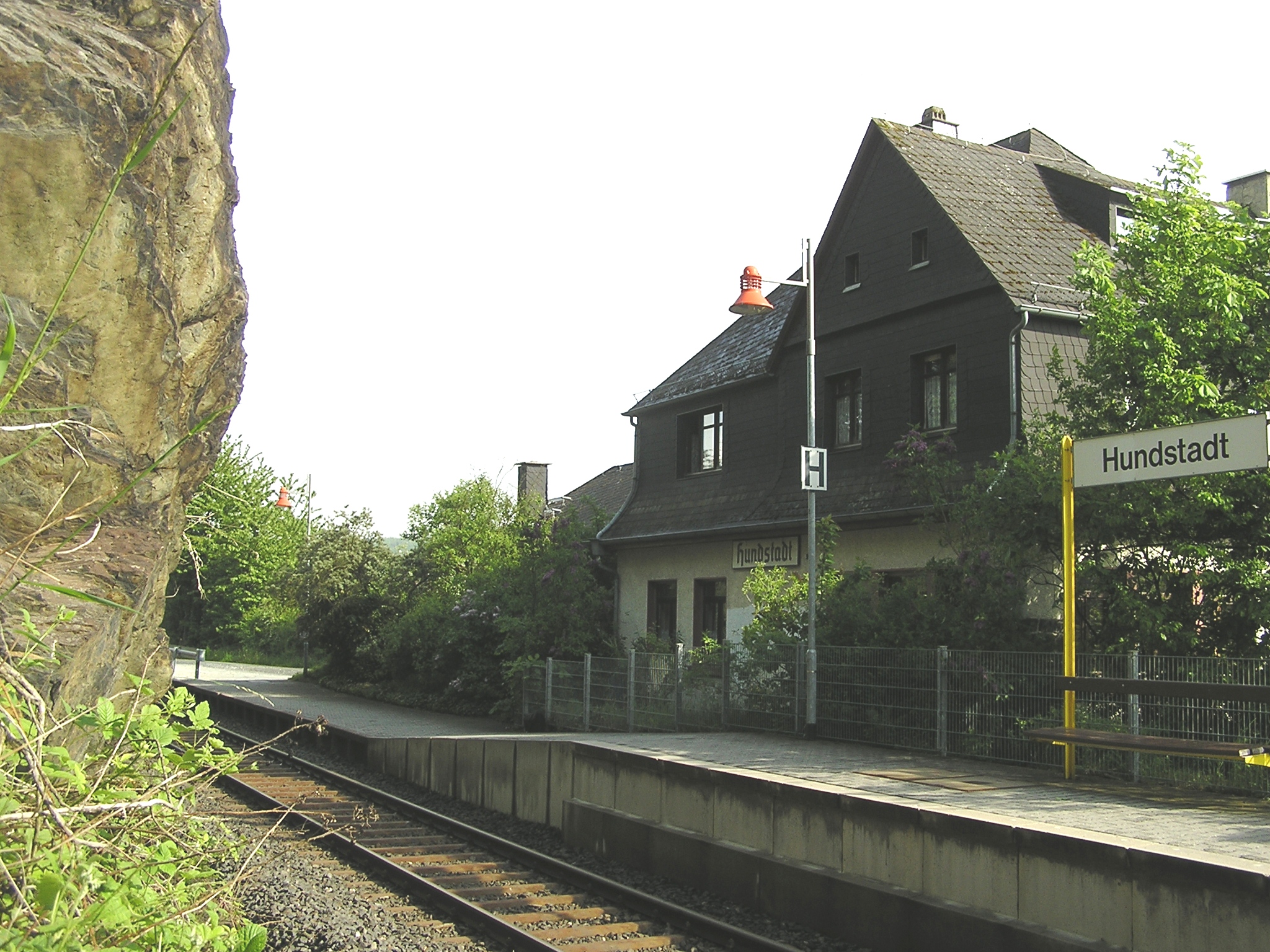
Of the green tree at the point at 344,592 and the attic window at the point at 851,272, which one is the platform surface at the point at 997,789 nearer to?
the attic window at the point at 851,272

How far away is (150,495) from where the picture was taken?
6.57m

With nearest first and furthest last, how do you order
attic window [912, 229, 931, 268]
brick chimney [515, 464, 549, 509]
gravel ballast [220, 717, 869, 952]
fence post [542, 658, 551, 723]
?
1. gravel ballast [220, 717, 869, 952]
2. attic window [912, 229, 931, 268]
3. fence post [542, 658, 551, 723]
4. brick chimney [515, 464, 549, 509]

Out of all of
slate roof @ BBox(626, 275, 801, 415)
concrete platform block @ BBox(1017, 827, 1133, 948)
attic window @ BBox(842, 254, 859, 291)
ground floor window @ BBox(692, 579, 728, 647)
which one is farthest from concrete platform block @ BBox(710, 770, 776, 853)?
slate roof @ BBox(626, 275, 801, 415)

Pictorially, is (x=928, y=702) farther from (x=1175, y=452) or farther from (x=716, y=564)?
(x=716, y=564)

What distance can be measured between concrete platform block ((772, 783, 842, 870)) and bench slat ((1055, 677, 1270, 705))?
2720 mm

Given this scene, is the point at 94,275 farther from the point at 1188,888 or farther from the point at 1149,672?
the point at 1149,672

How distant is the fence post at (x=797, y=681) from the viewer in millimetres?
15008

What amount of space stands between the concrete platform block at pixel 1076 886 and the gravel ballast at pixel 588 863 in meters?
1.51

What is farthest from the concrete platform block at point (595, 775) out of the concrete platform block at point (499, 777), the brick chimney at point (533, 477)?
the brick chimney at point (533, 477)

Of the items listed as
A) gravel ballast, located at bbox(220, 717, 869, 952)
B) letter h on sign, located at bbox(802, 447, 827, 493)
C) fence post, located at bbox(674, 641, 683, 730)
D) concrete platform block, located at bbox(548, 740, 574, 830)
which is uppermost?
letter h on sign, located at bbox(802, 447, 827, 493)

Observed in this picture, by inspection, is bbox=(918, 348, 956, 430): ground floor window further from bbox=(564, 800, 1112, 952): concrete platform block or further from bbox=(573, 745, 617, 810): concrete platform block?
bbox=(564, 800, 1112, 952): concrete platform block

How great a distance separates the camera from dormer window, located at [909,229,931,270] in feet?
63.8

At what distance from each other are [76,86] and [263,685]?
28.4 meters

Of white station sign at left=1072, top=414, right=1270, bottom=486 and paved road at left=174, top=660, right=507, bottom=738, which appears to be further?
paved road at left=174, top=660, right=507, bottom=738
